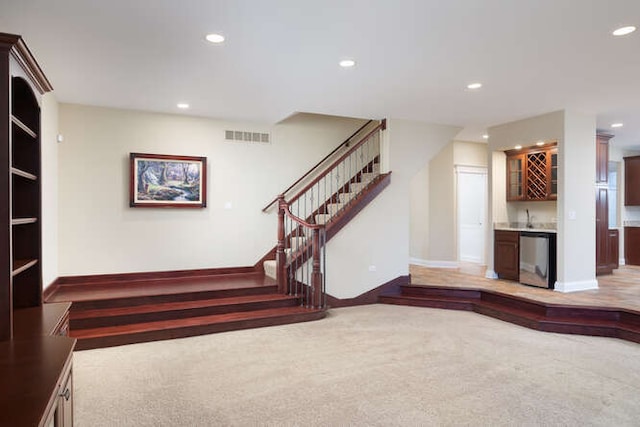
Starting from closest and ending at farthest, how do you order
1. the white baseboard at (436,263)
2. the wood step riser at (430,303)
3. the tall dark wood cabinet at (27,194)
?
the tall dark wood cabinet at (27,194) → the wood step riser at (430,303) → the white baseboard at (436,263)

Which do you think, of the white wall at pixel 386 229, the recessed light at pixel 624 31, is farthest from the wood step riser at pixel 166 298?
the recessed light at pixel 624 31

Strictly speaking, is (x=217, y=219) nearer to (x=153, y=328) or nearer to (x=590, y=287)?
(x=153, y=328)

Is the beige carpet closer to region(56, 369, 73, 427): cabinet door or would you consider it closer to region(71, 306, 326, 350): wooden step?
region(71, 306, 326, 350): wooden step

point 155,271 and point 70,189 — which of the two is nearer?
point 70,189

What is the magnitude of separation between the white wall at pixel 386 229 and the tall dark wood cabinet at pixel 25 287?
376 cm

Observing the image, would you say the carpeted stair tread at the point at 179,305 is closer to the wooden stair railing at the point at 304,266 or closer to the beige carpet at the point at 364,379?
the wooden stair railing at the point at 304,266

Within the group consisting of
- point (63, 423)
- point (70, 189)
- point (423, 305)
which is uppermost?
point (70, 189)

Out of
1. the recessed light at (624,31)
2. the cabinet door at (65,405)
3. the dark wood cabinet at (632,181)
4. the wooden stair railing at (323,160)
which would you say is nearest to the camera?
the cabinet door at (65,405)

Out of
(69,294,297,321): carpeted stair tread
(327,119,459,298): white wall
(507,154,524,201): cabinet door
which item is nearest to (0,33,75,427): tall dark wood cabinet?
(69,294,297,321): carpeted stair tread

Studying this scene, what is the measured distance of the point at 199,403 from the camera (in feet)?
9.48

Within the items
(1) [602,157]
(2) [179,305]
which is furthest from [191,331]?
(1) [602,157]

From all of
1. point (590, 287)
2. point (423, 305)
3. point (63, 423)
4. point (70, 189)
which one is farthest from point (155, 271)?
point (590, 287)

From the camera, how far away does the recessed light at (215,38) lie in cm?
332

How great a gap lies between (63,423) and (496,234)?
255 inches
